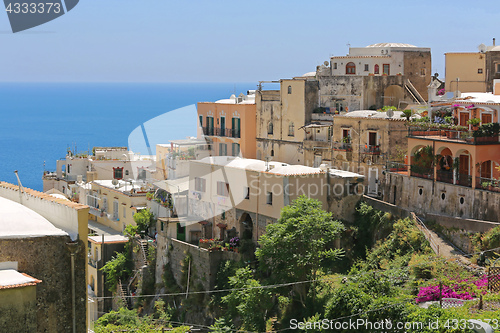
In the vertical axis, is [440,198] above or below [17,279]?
below

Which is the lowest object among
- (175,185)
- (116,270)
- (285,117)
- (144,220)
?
(116,270)

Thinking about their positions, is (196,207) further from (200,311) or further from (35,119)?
(35,119)

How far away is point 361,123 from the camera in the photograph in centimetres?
3847

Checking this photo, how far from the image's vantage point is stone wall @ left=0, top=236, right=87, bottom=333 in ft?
55.3

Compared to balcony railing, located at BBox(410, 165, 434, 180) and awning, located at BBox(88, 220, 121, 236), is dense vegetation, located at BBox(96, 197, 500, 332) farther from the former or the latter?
awning, located at BBox(88, 220, 121, 236)

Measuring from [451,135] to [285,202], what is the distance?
771 cm

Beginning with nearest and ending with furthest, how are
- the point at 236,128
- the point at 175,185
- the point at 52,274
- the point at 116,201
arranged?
the point at 52,274 < the point at 175,185 < the point at 236,128 < the point at 116,201

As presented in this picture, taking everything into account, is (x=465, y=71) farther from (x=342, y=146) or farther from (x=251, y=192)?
(x=251, y=192)

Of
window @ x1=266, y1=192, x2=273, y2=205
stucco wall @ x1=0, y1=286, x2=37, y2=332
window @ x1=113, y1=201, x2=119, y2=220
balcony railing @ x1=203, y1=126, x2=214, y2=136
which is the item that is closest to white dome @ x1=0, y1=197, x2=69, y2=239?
stucco wall @ x1=0, y1=286, x2=37, y2=332

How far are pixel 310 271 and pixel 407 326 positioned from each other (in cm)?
812

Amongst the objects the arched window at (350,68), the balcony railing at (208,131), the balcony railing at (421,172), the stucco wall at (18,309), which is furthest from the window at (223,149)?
the stucco wall at (18,309)

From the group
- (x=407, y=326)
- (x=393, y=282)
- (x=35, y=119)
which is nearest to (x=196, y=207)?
(x=393, y=282)

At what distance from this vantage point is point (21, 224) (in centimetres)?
1722

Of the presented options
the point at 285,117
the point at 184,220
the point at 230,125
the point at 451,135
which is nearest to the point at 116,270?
the point at 184,220
